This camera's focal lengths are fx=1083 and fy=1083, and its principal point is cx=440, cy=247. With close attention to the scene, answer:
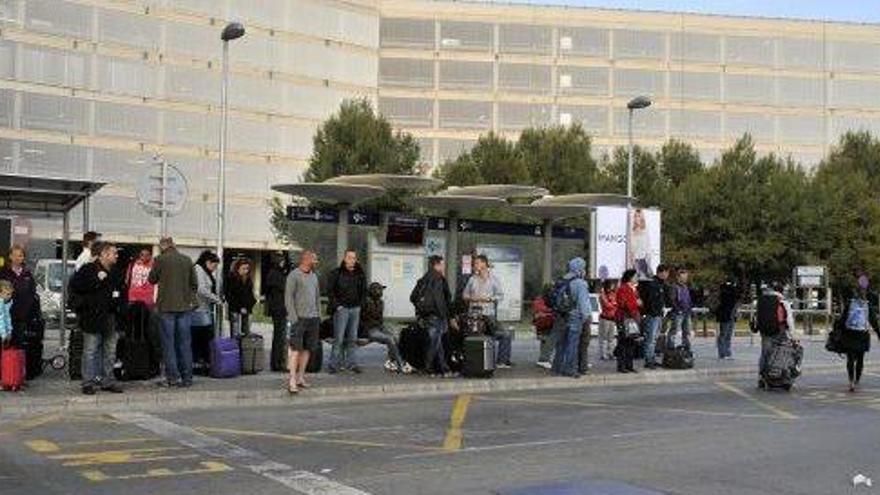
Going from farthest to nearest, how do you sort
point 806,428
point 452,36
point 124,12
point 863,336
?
point 452,36 < point 124,12 < point 863,336 < point 806,428

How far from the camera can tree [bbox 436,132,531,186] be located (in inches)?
1962

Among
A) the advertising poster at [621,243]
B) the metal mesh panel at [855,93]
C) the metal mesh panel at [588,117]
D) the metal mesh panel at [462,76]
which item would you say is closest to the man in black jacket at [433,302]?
the advertising poster at [621,243]

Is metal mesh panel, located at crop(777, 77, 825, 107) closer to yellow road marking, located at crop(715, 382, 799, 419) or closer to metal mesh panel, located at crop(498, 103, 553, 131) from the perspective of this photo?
metal mesh panel, located at crop(498, 103, 553, 131)

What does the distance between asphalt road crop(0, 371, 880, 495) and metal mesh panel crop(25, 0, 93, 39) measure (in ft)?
159

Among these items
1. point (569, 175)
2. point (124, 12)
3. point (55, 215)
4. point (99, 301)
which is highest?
point (124, 12)

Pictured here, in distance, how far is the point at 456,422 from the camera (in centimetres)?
1201

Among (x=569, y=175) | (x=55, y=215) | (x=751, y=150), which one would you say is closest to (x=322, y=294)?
(x=55, y=215)

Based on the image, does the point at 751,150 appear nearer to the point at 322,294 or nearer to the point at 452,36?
the point at 452,36

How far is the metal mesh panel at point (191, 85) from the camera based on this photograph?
61.0 meters

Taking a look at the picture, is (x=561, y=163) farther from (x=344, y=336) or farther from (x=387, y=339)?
(x=344, y=336)

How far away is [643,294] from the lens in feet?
61.4

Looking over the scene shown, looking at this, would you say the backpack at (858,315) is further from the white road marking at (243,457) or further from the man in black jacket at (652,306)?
the white road marking at (243,457)

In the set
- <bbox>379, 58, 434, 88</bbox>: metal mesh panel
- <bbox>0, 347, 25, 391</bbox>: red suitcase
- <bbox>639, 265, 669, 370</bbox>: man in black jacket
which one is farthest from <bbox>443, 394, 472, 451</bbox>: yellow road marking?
<bbox>379, 58, 434, 88</bbox>: metal mesh panel

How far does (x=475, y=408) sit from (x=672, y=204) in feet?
129
